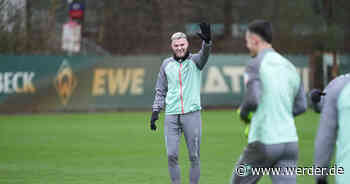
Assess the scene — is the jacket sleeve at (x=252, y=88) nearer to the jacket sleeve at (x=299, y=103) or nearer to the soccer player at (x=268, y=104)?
the soccer player at (x=268, y=104)

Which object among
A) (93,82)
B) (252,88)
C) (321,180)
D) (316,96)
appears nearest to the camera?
(321,180)

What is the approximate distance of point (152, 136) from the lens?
729 inches

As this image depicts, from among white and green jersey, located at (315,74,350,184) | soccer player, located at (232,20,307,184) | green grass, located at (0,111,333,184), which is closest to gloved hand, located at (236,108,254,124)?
soccer player, located at (232,20,307,184)

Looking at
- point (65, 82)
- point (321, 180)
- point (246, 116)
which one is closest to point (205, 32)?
point (246, 116)

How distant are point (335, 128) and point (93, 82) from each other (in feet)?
69.2

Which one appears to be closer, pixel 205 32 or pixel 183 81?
pixel 205 32

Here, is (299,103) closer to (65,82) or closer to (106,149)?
(106,149)

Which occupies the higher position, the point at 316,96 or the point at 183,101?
the point at 316,96

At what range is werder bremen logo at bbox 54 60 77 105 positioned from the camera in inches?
1023

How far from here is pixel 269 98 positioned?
20.4 ft

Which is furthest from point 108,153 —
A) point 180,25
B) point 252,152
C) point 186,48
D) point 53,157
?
point 180,25

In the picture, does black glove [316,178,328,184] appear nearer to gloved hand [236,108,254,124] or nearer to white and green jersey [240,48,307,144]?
white and green jersey [240,48,307,144]

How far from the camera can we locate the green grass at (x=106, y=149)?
38.4 ft

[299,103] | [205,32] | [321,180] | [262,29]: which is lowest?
[321,180]
